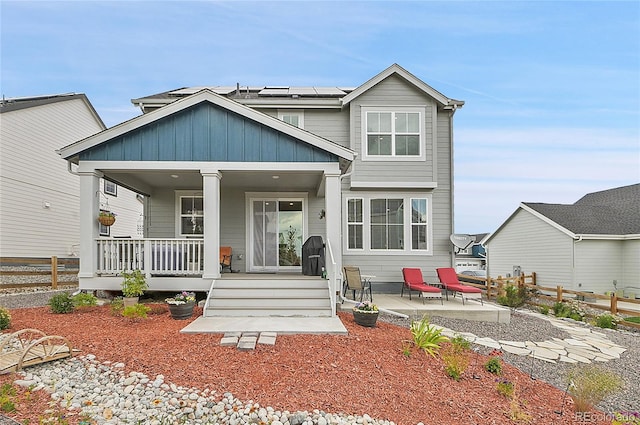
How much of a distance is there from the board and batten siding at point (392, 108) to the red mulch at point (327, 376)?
594 centimetres

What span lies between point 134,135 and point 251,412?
6656 millimetres

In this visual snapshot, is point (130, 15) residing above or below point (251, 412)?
above

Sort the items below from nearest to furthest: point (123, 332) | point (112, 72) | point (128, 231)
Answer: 1. point (123, 332)
2. point (112, 72)
3. point (128, 231)

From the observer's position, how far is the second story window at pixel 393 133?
10.9 meters

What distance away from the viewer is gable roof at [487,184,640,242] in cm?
1522

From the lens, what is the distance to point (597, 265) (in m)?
15.0

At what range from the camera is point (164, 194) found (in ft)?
35.6

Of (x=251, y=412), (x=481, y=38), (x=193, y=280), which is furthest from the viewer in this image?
(x=481, y=38)

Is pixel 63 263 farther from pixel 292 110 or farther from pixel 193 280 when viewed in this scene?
pixel 292 110

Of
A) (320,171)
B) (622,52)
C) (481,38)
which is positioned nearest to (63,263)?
(320,171)

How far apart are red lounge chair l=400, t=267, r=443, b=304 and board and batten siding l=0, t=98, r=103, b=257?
1315 cm

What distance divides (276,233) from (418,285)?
4378mm

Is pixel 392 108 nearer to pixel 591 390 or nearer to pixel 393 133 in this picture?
pixel 393 133

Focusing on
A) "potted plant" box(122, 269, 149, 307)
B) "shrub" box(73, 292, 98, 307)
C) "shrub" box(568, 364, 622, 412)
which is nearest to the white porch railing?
"potted plant" box(122, 269, 149, 307)
